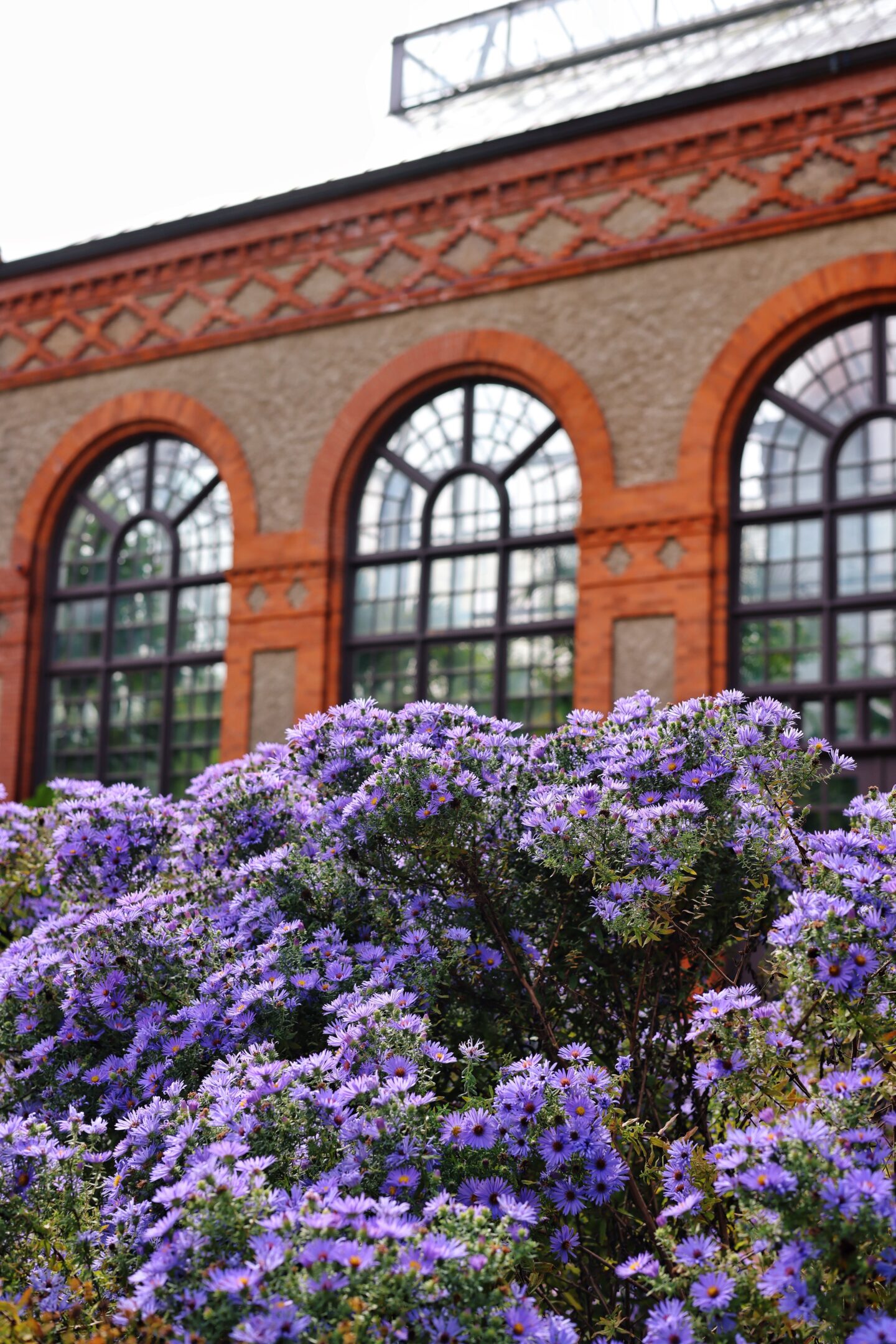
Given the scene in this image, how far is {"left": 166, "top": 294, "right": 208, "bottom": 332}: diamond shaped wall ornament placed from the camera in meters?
15.6

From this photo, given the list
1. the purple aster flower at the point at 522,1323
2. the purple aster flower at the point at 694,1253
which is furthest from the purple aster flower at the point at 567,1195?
the purple aster flower at the point at 522,1323

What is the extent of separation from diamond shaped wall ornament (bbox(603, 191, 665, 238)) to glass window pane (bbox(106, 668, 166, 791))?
23.4 feet

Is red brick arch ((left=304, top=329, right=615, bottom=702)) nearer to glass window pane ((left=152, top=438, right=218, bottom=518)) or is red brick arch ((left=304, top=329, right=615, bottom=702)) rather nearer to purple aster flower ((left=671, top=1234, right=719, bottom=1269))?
glass window pane ((left=152, top=438, right=218, bottom=518))

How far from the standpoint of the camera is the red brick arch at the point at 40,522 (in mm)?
15820

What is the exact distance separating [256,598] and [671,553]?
480 centimetres

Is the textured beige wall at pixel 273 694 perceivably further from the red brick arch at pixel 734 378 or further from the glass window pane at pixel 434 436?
the red brick arch at pixel 734 378

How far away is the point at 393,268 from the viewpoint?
14352mm

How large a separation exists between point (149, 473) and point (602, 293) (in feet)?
20.2

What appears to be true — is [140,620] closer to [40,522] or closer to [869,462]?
[40,522]

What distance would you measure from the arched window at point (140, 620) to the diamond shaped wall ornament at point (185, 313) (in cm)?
139

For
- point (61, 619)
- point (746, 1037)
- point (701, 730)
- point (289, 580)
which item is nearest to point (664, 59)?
point (289, 580)

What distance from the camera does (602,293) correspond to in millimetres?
13008

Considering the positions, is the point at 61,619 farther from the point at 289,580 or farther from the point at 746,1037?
the point at 746,1037

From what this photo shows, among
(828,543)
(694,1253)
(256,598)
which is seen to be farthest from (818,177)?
(694,1253)
